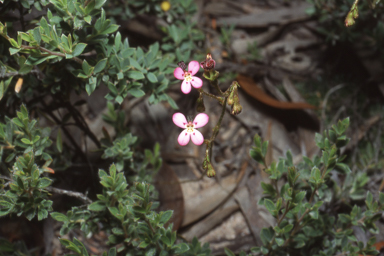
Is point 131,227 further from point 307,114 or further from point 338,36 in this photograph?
point 338,36

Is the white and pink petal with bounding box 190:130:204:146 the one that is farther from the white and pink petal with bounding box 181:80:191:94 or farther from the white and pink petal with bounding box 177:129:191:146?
the white and pink petal with bounding box 181:80:191:94

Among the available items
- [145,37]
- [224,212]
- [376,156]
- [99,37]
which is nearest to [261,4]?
[145,37]

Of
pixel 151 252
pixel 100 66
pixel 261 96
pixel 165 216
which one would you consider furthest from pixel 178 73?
pixel 261 96

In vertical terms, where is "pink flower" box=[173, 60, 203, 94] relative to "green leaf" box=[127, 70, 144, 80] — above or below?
below

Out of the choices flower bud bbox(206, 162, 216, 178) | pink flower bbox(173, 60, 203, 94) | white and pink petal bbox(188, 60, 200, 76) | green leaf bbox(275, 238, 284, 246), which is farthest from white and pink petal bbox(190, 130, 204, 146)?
green leaf bbox(275, 238, 284, 246)

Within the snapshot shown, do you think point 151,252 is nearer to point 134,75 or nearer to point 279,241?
point 279,241

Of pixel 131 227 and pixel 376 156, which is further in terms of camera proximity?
pixel 376 156
